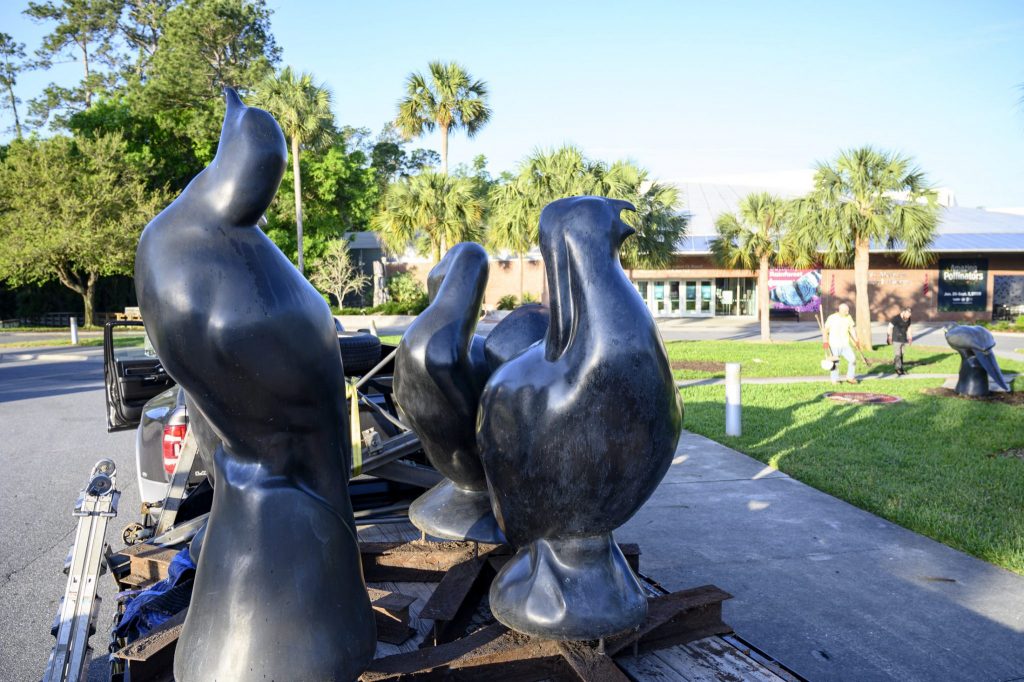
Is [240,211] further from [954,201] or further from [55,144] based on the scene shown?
[954,201]

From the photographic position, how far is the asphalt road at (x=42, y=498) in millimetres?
4014

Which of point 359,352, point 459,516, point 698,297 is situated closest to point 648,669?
point 459,516

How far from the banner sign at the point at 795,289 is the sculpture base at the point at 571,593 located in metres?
34.8

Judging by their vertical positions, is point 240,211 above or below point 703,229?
below

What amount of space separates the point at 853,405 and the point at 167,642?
10.4 meters

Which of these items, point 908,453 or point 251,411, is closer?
point 251,411

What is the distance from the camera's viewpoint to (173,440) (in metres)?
4.81

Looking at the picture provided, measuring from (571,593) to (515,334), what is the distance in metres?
1.08

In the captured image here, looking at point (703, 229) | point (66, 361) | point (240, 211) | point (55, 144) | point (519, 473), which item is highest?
point (55, 144)

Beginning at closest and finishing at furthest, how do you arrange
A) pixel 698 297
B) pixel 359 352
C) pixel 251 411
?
pixel 251 411
pixel 359 352
pixel 698 297

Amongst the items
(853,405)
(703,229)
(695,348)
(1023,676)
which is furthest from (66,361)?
(703,229)

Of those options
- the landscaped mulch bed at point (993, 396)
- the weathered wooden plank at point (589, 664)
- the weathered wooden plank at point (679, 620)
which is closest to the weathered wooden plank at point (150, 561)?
the weathered wooden plank at point (589, 664)

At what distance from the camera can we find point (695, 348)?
826 inches

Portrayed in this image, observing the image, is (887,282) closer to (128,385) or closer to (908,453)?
(908,453)
